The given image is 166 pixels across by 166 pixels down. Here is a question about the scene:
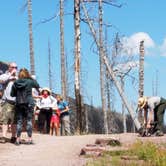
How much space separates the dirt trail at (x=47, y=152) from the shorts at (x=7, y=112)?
726 mm

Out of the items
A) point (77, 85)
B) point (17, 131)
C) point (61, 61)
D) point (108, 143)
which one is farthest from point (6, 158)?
point (61, 61)

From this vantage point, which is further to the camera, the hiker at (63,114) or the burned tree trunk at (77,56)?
the burned tree trunk at (77,56)

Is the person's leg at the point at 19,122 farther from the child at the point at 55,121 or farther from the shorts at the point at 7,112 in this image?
the child at the point at 55,121

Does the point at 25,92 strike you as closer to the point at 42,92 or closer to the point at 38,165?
the point at 38,165

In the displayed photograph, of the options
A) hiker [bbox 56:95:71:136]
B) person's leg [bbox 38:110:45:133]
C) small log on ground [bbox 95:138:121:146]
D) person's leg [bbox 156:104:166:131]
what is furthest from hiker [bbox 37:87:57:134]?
small log on ground [bbox 95:138:121:146]

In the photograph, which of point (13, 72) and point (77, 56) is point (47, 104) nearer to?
point (77, 56)

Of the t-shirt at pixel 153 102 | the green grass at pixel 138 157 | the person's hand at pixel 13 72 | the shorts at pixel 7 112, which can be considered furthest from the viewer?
the t-shirt at pixel 153 102

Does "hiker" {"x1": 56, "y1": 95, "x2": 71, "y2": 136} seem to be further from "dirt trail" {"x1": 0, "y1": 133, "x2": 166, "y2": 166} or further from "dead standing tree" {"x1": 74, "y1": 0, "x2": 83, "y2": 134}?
"dirt trail" {"x1": 0, "y1": 133, "x2": 166, "y2": 166}

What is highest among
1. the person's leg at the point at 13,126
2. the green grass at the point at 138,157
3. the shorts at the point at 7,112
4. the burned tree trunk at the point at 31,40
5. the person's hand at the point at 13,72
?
the burned tree trunk at the point at 31,40

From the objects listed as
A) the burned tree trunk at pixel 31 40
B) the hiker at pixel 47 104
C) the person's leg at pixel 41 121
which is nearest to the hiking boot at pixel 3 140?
the hiker at pixel 47 104

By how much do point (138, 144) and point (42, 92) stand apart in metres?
8.10

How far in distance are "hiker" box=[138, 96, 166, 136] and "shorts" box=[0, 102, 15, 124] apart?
4.69 meters

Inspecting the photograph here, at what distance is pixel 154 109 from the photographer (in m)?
18.3

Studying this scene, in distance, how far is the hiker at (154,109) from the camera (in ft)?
59.1
